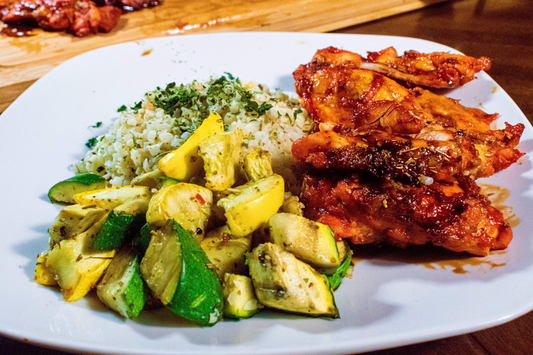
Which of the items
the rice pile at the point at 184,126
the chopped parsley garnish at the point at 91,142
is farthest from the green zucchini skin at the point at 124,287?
the chopped parsley garnish at the point at 91,142

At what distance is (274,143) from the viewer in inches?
99.0

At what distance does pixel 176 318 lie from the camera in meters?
1.61

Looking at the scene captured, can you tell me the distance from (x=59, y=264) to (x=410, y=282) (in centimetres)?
168

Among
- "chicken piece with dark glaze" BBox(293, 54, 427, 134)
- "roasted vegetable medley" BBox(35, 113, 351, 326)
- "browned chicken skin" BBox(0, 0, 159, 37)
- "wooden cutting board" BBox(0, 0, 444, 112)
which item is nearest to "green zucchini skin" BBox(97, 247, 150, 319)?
"roasted vegetable medley" BBox(35, 113, 351, 326)

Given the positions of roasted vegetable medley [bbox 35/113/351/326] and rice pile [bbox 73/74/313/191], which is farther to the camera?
rice pile [bbox 73/74/313/191]

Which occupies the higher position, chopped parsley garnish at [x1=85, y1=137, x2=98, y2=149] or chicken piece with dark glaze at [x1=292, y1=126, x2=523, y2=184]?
chicken piece with dark glaze at [x1=292, y1=126, x2=523, y2=184]

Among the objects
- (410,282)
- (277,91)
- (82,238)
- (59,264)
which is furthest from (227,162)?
→ (277,91)

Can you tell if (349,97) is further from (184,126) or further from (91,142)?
(91,142)

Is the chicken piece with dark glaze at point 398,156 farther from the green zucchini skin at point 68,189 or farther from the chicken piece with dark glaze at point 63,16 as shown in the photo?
the chicken piece with dark glaze at point 63,16

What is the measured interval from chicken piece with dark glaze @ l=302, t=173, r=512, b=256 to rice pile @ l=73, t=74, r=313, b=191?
0.46 m

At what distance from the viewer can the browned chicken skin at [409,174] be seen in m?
1.82

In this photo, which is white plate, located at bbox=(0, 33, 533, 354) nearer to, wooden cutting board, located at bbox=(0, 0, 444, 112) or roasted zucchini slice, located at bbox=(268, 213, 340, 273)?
roasted zucchini slice, located at bbox=(268, 213, 340, 273)

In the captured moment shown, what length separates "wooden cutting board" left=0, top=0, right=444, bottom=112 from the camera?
446 centimetres

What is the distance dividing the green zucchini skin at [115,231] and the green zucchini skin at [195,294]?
30 cm
